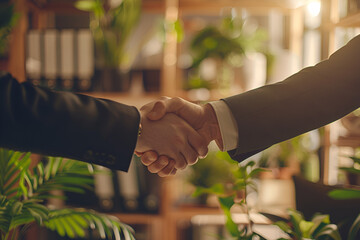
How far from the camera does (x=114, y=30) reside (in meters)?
1.75

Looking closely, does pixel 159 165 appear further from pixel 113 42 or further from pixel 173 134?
pixel 113 42

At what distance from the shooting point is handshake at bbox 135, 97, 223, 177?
A: 1.05 metres

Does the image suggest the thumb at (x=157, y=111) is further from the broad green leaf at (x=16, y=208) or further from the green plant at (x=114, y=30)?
the green plant at (x=114, y=30)

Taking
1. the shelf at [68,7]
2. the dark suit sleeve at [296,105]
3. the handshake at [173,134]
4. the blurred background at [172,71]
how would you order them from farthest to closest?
the shelf at [68,7] < the blurred background at [172,71] < the handshake at [173,134] < the dark suit sleeve at [296,105]

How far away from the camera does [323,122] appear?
96cm

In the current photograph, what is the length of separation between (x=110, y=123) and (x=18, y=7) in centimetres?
120

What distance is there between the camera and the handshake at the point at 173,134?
105cm

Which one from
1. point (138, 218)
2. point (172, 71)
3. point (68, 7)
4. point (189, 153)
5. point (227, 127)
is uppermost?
point (68, 7)

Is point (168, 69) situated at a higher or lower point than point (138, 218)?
higher

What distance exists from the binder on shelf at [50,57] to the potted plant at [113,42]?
0.20m

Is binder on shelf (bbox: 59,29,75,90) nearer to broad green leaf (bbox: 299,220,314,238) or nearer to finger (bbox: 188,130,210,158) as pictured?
finger (bbox: 188,130,210,158)

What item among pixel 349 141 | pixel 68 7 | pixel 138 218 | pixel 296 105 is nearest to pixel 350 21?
pixel 349 141

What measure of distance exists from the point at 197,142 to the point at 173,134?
0.29ft

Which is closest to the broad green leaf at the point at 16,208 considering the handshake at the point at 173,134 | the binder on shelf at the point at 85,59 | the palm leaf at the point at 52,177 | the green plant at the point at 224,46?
the palm leaf at the point at 52,177
